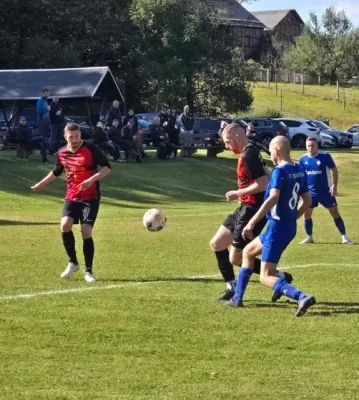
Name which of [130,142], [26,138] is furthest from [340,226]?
[130,142]

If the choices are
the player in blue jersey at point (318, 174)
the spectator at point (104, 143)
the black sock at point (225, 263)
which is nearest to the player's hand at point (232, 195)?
the black sock at point (225, 263)

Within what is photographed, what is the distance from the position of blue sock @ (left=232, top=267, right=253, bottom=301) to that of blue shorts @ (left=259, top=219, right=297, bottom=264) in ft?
1.58

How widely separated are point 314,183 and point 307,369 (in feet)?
34.4

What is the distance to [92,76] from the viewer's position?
40719 millimetres

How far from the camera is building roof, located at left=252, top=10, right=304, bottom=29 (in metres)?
124

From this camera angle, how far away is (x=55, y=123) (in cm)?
3416

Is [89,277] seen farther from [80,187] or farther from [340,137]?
[340,137]

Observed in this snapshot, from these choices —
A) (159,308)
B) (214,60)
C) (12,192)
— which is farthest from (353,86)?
(159,308)

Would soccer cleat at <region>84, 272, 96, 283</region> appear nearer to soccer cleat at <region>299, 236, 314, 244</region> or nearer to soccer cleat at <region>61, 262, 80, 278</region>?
soccer cleat at <region>61, 262, 80, 278</region>

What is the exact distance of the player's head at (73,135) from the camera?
12.6m

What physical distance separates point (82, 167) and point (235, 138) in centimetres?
260

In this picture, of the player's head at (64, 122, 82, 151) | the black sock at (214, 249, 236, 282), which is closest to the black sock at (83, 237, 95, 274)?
the player's head at (64, 122, 82, 151)

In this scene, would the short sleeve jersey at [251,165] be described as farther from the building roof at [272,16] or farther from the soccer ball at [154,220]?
the building roof at [272,16]

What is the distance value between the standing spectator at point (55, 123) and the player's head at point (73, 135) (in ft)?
69.0
